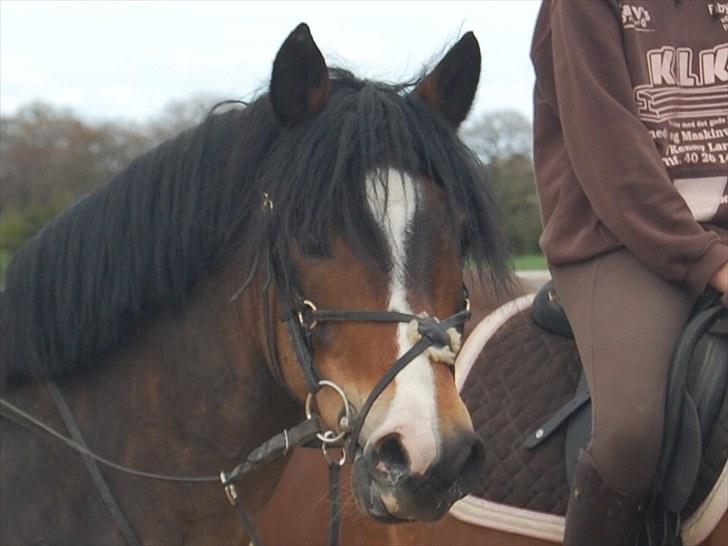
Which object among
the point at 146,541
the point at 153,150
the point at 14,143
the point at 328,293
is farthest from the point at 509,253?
the point at 14,143

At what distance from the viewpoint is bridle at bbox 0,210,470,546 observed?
2.30 m

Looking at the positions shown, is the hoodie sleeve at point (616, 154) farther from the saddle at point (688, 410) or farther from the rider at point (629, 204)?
the saddle at point (688, 410)

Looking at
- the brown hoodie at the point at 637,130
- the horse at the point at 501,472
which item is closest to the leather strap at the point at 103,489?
the horse at the point at 501,472

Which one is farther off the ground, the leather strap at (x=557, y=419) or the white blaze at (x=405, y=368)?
the white blaze at (x=405, y=368)

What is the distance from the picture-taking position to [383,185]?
7.91 ft

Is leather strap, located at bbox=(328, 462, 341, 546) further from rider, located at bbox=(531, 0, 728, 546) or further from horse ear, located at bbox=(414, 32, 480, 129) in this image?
horse ear, located at bbox=(414, 32, 480, 129)

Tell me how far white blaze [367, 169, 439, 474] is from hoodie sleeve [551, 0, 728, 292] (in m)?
0.75

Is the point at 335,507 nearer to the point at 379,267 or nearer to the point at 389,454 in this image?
the point at 389,454

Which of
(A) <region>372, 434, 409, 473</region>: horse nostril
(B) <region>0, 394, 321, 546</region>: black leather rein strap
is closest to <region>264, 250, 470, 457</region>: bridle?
(A) <region>372, 434, 409, 473</region>: horse nostril

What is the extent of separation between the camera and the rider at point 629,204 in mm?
2861

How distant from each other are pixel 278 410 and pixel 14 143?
2089cm

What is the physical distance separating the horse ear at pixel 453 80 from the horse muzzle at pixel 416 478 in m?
0.96

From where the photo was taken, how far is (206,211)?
8.71 feet

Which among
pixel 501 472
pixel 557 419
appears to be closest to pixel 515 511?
pixel 501 472
